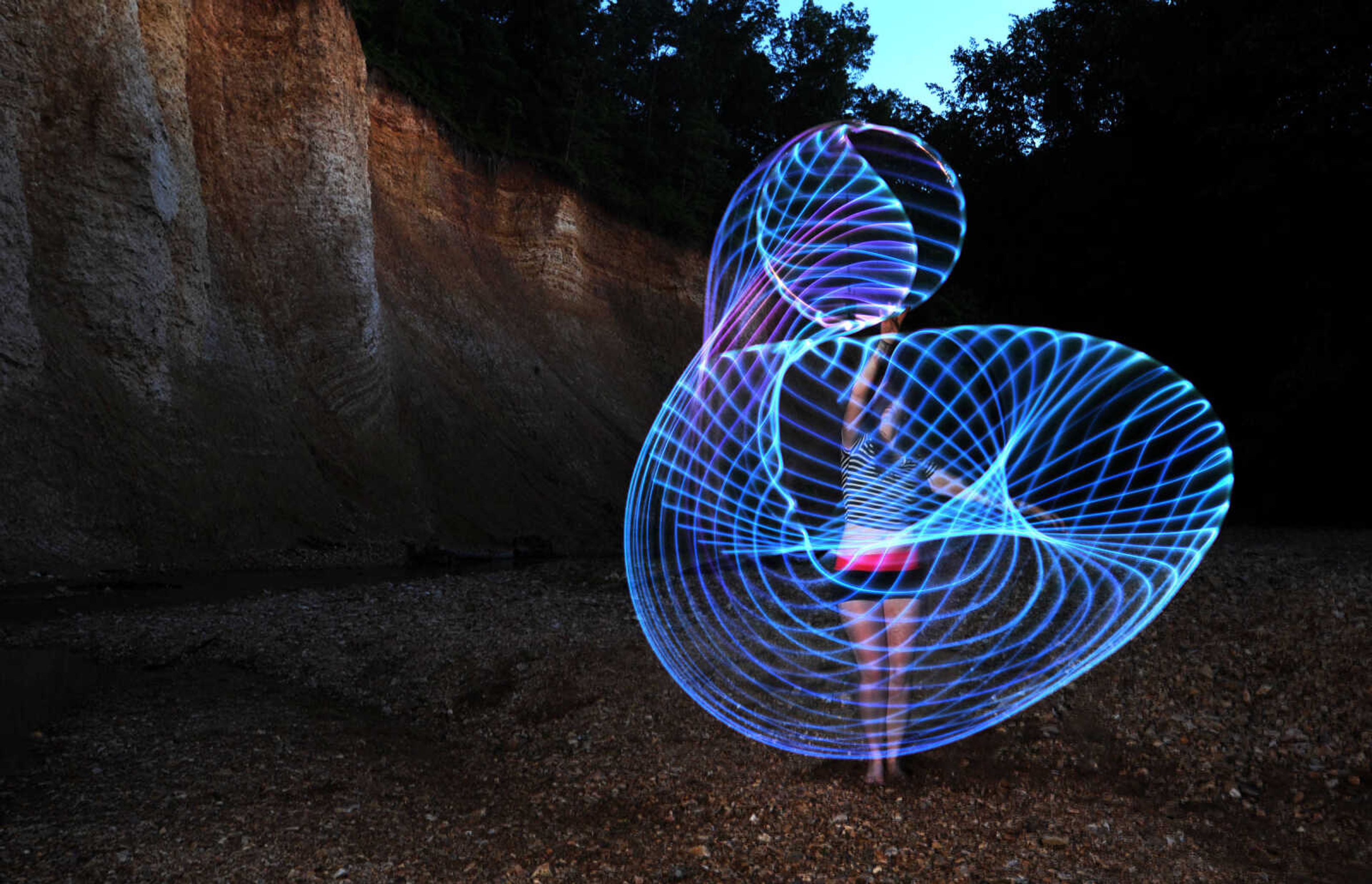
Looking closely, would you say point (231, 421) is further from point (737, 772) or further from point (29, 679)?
point (737, 772)

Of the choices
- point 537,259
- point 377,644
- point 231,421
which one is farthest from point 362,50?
point 377,644

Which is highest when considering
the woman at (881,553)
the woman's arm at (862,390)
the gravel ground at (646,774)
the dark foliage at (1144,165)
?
the dark foliage at (1144,165)

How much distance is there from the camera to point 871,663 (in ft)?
13.5

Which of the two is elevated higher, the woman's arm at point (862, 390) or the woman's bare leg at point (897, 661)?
the woman's arm at point (862, 390)

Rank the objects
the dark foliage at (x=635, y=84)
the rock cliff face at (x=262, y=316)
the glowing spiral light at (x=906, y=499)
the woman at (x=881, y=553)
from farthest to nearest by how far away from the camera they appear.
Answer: the dark foliage at (x=635, y=84), the rock cliff face at (x=262, y=316), the glowing spiral light at (x=906, y=499), the woman at (x=881, y=553)

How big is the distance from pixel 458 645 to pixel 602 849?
4.18 m

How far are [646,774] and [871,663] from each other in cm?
133

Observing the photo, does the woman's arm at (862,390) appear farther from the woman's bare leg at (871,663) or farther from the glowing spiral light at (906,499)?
the woman's bare leg at (871,663)

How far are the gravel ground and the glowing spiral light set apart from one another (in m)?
0.31

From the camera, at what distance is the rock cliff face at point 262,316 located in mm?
13758

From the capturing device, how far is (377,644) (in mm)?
7766

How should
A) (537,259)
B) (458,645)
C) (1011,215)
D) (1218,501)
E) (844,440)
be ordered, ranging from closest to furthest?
(844,440) < (1218,501) < (458,645) < (1011,215) < (537,259)

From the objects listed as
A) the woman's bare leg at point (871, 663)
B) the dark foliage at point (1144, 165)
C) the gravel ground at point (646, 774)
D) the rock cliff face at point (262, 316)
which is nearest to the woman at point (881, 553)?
the woman's bare leg at point (871, 663)

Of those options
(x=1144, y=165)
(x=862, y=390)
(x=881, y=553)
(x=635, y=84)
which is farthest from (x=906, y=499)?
(x=635, y=84)
